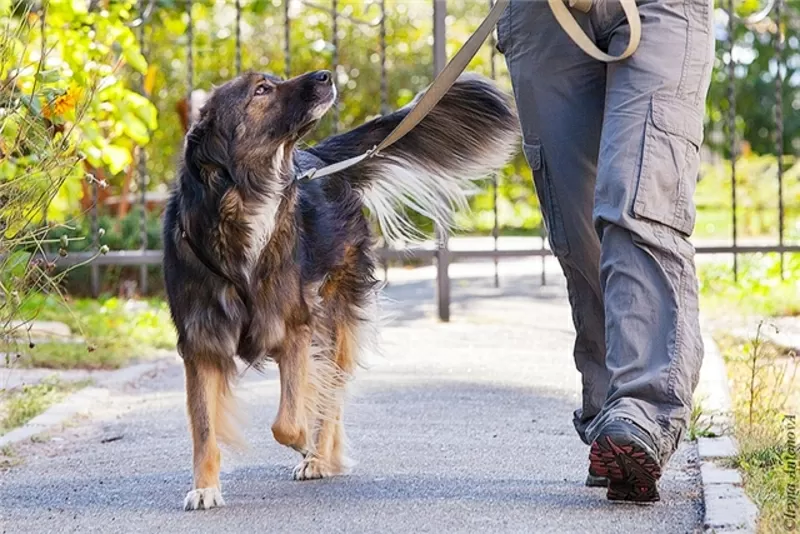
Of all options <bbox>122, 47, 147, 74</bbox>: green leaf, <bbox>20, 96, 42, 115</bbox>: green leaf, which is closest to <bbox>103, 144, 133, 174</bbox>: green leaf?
<bbox>122, 47, 147, 74</bbox>: green leaf

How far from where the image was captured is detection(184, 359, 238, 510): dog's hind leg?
3717 millimetres

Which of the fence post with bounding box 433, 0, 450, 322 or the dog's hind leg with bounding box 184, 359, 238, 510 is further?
the fence post with bounding box 433, 0, 450, 322

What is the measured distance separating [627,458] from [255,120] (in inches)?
64.8

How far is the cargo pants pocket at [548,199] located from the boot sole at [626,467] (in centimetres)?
67

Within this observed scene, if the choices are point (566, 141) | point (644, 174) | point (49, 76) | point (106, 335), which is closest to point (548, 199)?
point (566, 141)

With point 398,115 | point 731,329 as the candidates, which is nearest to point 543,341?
point 731,329

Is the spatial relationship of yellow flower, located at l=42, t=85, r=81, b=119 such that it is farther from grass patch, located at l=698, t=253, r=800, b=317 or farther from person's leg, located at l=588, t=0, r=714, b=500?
grass patch, located at l=698, t=253, r=800, b=317

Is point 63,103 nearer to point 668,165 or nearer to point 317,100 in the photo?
point 317,100

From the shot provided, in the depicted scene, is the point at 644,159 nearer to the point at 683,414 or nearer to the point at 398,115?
the point at 683,414

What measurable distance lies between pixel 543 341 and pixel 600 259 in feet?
11.9

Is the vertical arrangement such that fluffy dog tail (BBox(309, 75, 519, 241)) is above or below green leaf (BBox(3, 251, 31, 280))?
above

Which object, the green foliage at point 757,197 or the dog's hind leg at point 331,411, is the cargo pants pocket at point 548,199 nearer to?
the dog's hind leg at point 331,411

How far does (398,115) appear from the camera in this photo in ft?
15.6

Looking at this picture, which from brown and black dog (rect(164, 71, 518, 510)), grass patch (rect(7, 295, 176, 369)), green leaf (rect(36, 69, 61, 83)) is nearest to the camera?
brown and black dog (rect(164, 71, 518, 510))
